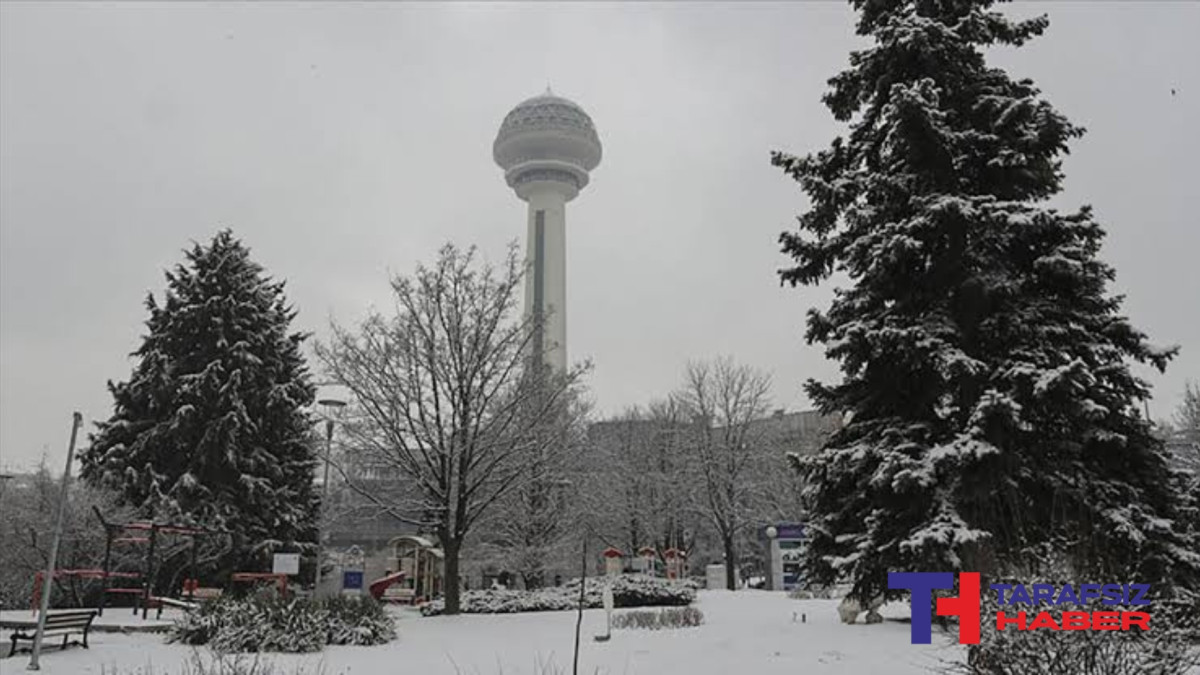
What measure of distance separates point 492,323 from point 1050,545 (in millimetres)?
16504

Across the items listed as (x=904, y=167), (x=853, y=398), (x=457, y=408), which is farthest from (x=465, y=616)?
(x=904, y=167)

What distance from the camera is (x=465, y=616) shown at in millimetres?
20141

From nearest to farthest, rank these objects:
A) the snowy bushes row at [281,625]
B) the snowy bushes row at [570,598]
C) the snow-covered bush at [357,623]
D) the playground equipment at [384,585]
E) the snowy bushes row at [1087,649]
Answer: the snowy bushes row at [1087,649], the snowy bushes row at [281,625], the snow-covered bush at [357,623], the snowy bushes row at [570,598], the playground equipment at [384,585]

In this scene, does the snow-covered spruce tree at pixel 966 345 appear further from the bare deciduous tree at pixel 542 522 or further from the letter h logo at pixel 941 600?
the bare deciduous tree at pixel 542 522

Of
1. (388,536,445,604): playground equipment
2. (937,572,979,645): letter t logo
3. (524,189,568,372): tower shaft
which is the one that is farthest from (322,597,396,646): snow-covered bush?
(524,189,568,372): tower shaft

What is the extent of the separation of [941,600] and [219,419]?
2473cm

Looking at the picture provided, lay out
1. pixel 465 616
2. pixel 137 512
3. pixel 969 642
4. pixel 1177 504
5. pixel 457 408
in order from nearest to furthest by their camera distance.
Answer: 1. pixel 969 642
2. pixel 1177 504
3. pixel 465 616
4. pixel 457 408
5. pixel 137 512

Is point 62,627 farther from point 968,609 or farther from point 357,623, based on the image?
point 968,609

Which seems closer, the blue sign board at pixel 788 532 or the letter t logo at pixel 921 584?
the letter t logo at pixel 921 584

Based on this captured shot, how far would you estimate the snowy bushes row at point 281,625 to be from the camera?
45.1 ft

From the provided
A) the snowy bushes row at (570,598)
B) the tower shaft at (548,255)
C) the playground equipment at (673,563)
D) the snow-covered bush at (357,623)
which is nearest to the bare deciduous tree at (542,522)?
the snowy bushes row at (570,598)

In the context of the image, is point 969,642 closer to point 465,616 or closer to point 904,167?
point 904,167

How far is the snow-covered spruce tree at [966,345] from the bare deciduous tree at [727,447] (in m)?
23.4

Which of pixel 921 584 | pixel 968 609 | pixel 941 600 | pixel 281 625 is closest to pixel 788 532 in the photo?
pixel 281 625
